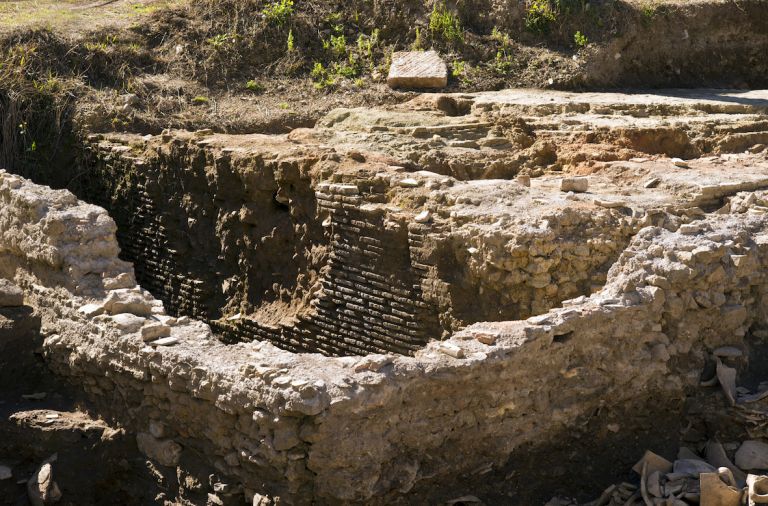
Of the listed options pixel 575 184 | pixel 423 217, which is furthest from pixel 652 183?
pixel 423 217

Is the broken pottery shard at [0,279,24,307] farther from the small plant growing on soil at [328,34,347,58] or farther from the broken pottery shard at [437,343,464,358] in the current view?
the small plant growing on soil at [328,34,347,58]

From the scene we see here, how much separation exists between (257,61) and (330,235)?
464 cm

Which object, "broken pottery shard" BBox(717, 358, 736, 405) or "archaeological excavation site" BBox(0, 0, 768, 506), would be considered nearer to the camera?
"archaeological excavation site" BBox(0, 0, 768, 506)

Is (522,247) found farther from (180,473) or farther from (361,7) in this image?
(361,7)

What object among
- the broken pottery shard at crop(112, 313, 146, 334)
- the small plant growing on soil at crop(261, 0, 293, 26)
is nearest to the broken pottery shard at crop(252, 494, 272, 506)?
the broken pottery shard at crop(112, 313, 146, 334)

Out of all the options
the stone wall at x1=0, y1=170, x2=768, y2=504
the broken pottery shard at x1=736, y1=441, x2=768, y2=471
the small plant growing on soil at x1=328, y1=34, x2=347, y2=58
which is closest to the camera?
the stone wall at x1=0, y1=170, x2=768, y2=504

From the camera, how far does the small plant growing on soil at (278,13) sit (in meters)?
12.5

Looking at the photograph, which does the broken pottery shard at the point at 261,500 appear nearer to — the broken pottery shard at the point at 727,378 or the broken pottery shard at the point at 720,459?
the broken pottery shard at the point at 720,459

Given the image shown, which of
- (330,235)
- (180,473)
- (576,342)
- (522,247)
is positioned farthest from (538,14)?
(180,473)

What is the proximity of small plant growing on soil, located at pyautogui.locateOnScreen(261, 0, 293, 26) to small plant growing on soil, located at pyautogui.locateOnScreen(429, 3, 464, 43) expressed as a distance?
1.64m

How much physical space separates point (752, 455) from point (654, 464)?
57 centimetres

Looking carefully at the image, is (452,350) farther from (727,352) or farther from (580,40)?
(580,40)

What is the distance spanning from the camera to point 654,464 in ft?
18.5

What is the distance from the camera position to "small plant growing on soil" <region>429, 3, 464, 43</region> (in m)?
12.0
